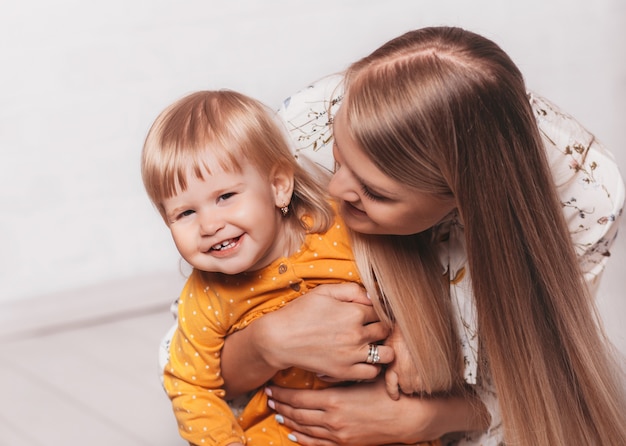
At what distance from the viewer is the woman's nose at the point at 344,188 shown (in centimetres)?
154

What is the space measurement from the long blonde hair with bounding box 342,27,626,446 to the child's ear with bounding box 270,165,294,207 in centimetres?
15

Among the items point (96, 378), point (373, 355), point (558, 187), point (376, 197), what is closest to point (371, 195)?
point (376, 197)

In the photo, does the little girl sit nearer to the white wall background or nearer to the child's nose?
the child's nose

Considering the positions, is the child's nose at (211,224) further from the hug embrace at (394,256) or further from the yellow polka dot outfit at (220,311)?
the yellow polka dot outfit at (220,311)

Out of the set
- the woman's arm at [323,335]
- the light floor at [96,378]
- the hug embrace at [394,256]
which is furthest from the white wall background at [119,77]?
the woman's arm at [323,335]

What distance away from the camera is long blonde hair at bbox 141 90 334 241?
5.08 ft

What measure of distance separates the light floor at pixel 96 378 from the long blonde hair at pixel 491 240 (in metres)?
0.73

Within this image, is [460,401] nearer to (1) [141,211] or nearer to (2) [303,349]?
(2) [303,349]

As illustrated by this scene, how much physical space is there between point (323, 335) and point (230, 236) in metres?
0.25

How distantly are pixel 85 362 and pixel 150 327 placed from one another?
287 millimetres

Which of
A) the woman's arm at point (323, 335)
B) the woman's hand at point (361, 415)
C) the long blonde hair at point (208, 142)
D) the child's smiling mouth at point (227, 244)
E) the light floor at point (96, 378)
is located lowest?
the light floor at point (96, 378)

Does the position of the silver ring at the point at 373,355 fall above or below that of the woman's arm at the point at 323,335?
below

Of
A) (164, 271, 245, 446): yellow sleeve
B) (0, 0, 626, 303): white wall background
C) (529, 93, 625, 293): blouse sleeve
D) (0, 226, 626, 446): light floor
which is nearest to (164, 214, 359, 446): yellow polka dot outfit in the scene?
(164, 271, 245, 446): yellow sleeve

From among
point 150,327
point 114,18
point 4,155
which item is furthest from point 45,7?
point 150,327
